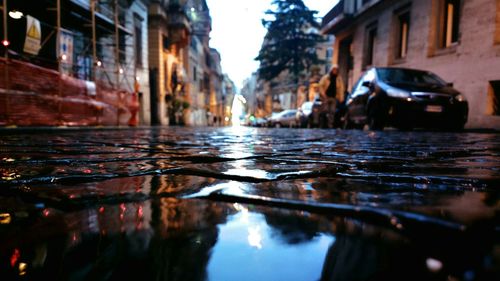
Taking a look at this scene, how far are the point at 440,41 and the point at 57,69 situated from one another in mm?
13068

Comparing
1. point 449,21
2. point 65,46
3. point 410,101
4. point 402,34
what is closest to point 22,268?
point 410,101

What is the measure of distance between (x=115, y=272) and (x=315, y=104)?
14441mm

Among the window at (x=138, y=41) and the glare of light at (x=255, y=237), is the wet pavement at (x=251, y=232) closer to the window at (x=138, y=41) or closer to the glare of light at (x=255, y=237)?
the glare of light at (x=255, y=237)

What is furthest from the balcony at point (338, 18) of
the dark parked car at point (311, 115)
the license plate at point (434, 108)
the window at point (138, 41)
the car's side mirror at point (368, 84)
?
the license plate at point (434, 108)

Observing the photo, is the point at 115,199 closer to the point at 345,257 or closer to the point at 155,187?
the point at 155,187

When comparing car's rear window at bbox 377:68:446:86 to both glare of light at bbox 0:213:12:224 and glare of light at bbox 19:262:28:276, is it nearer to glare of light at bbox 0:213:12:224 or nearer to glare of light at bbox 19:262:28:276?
glare of light at bbox 0:213:12:224

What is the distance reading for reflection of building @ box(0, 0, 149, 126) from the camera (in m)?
6.95

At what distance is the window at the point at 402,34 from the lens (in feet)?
50.4

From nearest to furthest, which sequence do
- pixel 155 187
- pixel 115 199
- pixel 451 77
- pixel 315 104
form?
pixel 115 199
pixel 155 187
pixel 451 77
pixel 315 104

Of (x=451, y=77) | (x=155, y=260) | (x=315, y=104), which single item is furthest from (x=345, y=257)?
(x=315, y=104)

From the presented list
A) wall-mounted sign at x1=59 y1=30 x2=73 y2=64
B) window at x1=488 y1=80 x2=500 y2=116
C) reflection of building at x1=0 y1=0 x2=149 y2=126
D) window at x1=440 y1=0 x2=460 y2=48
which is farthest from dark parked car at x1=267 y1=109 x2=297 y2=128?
wall-mounted sign at x1=59 y1=30 x2=73 y2=64

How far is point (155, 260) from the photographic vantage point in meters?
0.52

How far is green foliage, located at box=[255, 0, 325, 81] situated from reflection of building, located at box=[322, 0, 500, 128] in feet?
44.5

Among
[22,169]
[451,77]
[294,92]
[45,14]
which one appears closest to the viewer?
[22,169]
